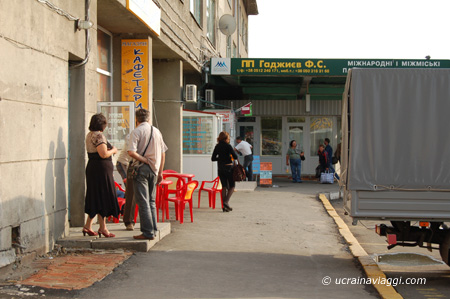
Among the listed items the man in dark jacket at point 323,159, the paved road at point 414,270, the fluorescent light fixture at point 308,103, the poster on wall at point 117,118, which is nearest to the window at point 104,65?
the poster on wall at point 117,118

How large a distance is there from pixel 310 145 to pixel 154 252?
20322mm

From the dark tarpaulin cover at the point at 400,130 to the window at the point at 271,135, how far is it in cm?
2046

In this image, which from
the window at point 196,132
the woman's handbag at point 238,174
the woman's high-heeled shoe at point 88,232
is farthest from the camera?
the window at point 196,132

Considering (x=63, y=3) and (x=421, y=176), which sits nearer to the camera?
(x=421, y=176)

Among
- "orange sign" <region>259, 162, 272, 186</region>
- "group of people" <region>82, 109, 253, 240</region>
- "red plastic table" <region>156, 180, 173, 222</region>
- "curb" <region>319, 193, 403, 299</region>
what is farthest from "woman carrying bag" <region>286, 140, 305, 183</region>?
"group of people" <region>82, 109, 253, 240</region>

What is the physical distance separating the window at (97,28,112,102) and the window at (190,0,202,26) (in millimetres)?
5740

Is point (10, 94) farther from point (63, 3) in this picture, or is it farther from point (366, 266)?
point (366, 266)

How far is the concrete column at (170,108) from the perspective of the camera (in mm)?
16547

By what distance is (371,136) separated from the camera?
731 cm

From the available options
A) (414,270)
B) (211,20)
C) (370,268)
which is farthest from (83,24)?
(211,20)

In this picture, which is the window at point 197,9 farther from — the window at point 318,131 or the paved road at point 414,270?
the paved road at point 414,270

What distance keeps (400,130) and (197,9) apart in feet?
44.4

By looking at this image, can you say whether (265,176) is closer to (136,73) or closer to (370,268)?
(136,73)

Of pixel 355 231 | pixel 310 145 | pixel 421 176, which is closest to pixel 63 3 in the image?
pixel 421 176
